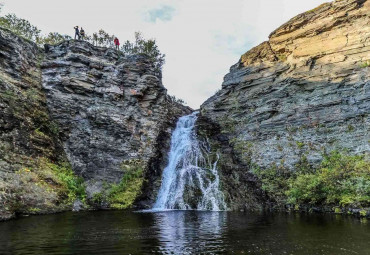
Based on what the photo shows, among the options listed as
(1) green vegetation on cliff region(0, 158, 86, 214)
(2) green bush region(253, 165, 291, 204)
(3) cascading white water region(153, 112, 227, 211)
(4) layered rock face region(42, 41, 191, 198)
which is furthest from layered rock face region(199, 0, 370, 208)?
(1) green vegetation on cliff region(0, 158, 86, 214)

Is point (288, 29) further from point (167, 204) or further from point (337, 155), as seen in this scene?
point (167, 204)

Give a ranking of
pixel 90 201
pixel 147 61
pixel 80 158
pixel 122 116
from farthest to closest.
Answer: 1. pixel 147 61
2. pixel 122 116
3. pixel 80 158
4. pixel 90 201

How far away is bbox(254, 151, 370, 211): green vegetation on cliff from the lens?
731 inches

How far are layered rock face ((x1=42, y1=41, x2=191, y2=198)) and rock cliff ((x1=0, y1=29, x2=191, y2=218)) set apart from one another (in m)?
0.10

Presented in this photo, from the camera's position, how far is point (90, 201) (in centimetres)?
2539

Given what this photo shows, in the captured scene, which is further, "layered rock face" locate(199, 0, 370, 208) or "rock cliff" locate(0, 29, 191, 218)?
"layered rock face" locate(199, 0, 370, 208)

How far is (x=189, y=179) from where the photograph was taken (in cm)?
2741

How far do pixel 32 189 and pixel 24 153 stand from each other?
3995 millimetres

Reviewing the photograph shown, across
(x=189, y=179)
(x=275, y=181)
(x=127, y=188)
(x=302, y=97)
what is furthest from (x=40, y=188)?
(x=302, y=97)

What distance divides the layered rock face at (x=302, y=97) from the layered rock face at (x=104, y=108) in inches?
263

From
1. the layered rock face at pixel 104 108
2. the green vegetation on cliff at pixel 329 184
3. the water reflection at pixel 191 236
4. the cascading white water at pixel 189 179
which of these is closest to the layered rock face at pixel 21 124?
the layered rock face at pixel 104 108

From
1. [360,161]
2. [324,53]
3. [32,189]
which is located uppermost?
[324,53]

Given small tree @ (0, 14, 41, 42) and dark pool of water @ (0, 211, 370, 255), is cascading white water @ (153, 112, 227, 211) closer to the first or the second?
dark pool of water @ (0, 211, 370, 255)

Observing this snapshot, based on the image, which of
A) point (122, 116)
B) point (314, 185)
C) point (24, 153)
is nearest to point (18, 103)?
point (24, 153)
